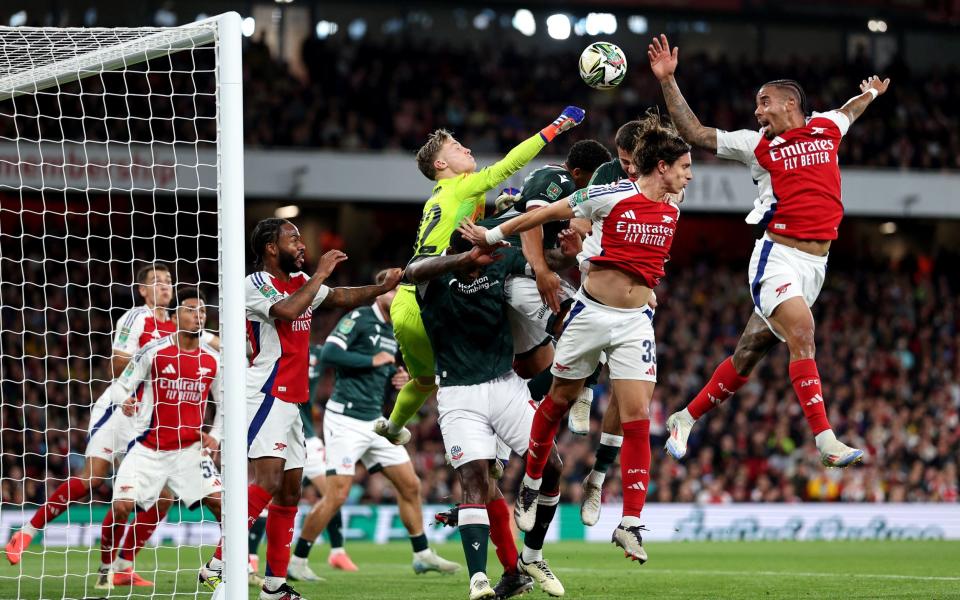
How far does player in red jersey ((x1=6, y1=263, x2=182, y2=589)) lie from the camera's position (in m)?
10.0

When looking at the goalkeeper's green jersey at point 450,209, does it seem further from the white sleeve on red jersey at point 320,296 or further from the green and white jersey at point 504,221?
the white sleeve on red jersey at point 320,296

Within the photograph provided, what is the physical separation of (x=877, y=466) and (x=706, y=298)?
20.5 feet

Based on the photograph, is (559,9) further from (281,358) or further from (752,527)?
(281,358)

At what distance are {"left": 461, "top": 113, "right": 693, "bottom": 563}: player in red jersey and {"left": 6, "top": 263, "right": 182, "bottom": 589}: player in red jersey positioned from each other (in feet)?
13.0

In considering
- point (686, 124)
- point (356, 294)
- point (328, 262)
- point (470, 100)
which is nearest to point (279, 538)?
point (356, 294)

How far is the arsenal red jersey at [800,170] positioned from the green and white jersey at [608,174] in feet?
2.32

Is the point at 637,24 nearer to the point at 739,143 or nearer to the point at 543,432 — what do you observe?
the point at 739,143

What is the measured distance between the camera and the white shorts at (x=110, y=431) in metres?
10.5

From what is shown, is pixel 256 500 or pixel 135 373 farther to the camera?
pixel 135 373

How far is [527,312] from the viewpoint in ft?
26.5

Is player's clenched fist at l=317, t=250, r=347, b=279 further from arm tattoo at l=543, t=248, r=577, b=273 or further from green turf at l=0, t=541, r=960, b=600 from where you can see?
green turf at l=0, t=541, r=960, b=600

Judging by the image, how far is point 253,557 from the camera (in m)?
11.1

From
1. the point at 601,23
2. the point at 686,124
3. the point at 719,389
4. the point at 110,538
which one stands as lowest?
the point at 110,538

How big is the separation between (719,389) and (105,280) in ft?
64.2
